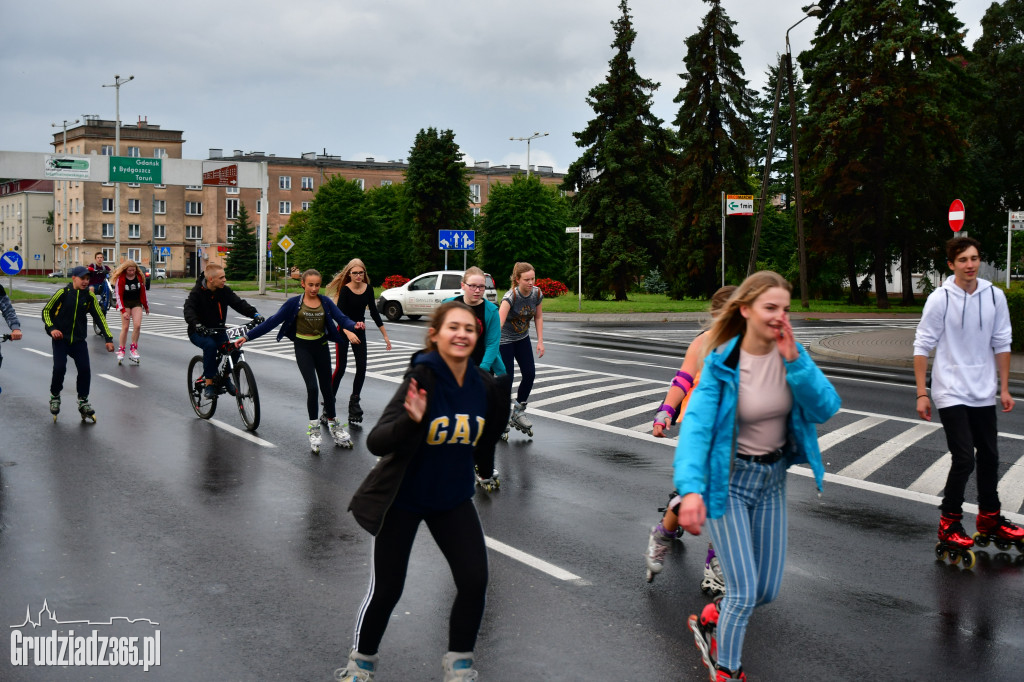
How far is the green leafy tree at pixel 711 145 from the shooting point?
162 feet

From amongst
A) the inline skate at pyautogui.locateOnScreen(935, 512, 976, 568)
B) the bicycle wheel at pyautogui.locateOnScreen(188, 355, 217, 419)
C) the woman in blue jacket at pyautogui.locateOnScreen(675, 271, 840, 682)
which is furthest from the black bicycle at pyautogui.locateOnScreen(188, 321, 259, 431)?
the woman in blue jacket at pyautogui.locateOnScreen(675, 271, 840, 682)

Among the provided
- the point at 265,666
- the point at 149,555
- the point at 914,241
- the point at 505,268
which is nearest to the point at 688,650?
the point at 265,666

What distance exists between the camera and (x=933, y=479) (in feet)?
26.7

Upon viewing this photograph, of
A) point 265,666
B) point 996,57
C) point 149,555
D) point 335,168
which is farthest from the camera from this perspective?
point 335,168

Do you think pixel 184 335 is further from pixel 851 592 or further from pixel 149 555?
pixel 851 592

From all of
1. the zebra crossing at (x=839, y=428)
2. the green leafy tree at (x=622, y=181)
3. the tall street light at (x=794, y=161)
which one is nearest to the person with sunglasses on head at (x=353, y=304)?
the zebra crossing at (x=839, y=428)

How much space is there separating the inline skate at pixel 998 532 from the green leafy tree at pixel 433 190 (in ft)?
198

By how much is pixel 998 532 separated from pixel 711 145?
45.9 meters

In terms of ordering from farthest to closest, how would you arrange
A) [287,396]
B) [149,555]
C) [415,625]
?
[287,396], [149,555], [415,625]

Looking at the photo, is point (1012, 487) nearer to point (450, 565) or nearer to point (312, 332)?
point (450, 565)

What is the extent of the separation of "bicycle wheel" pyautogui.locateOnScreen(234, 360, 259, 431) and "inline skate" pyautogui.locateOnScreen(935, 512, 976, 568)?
688 centimetres

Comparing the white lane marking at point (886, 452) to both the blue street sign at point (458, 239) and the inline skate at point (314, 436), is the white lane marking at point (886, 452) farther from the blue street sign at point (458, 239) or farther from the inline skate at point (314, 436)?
the blue street sign at point (458, 239)

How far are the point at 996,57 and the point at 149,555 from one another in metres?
52.0

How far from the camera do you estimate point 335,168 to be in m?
117
